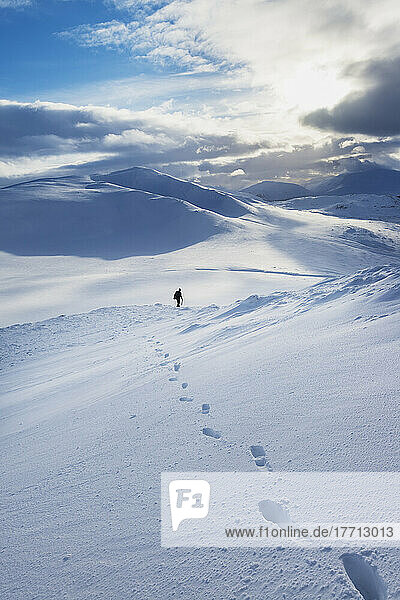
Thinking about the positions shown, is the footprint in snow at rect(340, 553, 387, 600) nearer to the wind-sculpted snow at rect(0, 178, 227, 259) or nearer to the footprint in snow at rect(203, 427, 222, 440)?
the footprint in snow at rect(203, 427, 222, 440)

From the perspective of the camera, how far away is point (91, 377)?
8195 millimetres

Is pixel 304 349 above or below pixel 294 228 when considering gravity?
below

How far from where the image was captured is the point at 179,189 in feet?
339

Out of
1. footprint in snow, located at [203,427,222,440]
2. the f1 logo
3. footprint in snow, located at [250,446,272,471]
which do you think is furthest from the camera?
footprint in snow, located at [203,427,222,440]

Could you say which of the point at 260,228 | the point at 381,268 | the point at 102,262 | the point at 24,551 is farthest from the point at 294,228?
the point at 24,551

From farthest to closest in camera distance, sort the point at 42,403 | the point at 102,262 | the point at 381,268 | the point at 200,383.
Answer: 1. the point at 102,262
2. the point at 381,268
3. the point at 42,403
4. the point at 200,383

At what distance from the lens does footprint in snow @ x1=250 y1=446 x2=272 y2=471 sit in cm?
372

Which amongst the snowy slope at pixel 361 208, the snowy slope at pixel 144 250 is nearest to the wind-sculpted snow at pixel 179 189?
the snowy slope at pixel 144 250

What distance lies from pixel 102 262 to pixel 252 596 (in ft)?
144

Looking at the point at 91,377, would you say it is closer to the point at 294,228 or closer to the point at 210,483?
the point at 210,483

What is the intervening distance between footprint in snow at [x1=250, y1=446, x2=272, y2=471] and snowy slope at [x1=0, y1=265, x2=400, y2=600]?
40 millimetres

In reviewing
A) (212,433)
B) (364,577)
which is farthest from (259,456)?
(364,577)

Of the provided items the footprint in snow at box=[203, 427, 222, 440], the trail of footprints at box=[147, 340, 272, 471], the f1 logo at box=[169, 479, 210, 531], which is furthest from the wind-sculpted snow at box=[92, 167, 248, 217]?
the f1 logo at box=[169, 479, 210, 531]

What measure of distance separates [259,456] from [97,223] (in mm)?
65303
